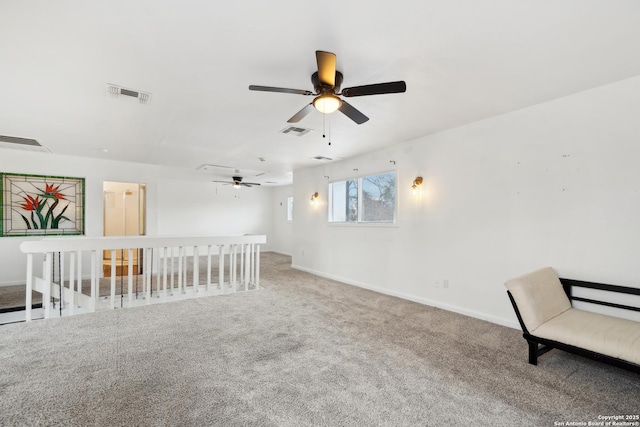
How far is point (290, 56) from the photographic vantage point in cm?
234

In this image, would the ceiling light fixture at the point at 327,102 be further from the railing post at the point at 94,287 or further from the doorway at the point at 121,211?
the doorway at the point at 121,211

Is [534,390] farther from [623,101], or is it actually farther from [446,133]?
[446,133]

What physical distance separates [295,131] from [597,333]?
392cm

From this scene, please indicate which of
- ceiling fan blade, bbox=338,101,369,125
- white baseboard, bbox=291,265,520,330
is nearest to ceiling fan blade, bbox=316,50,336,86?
ceiling fan blade, bbox=338,101,369,125

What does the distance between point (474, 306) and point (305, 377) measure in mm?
2606

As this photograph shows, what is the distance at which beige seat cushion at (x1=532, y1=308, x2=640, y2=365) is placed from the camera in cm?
210

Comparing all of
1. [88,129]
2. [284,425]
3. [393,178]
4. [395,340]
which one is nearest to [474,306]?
[395,340]

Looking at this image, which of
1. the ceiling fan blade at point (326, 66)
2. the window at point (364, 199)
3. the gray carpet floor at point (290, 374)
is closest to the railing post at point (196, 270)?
the gray carpet floor at point (290, 374)

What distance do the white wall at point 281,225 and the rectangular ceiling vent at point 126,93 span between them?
7397 millimetres

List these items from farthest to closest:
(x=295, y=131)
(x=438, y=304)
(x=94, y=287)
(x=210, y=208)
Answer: (x=210, y=208)
(x=295, y=131)
(x=438, y=304)
(x=94, y=287)

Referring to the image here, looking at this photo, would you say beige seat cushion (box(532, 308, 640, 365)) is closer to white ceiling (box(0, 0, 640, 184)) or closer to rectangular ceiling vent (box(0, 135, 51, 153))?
white ceiling (box(0, 0, 640, 184))

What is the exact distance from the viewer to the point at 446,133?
413cm

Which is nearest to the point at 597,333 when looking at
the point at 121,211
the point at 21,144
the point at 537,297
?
the point at 537,297

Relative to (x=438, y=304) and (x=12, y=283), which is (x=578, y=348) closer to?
(x=438, y=304)
